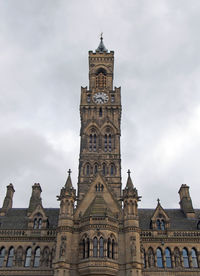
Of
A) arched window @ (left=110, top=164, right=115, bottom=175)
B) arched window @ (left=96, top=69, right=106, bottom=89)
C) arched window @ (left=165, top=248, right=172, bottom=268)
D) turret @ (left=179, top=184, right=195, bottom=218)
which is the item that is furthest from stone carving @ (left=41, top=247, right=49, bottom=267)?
arched window @ (left=96, top=69, right=106, bottom=89)

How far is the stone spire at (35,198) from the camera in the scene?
42350mm

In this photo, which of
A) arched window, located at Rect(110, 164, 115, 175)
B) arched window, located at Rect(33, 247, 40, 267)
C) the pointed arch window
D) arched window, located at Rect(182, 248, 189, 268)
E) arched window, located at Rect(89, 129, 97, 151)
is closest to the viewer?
the pointed arch window

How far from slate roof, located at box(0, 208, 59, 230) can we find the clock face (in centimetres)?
2183

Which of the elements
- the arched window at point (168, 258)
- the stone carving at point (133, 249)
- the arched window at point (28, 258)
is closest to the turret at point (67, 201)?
the arched window at point (28, 258)

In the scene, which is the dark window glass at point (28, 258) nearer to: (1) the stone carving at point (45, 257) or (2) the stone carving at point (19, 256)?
(2) the stone carving at point (19, 256)

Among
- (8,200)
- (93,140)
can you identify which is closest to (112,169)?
(93,140)

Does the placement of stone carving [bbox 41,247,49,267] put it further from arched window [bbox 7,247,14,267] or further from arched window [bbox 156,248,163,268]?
arched window [bbox 156,248,163,268]

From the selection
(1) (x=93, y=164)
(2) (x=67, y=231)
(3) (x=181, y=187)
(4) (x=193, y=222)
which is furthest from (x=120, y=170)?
(2) (x=67, y=231)

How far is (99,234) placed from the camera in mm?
31203

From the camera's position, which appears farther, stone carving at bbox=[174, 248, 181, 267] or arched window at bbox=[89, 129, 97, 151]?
arched window at bbox=[89, 129, 97, 151]

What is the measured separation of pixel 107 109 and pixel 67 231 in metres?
26.3

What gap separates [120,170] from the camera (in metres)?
46.3

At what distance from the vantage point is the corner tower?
45719mm

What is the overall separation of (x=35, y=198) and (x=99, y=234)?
53.7 feet
